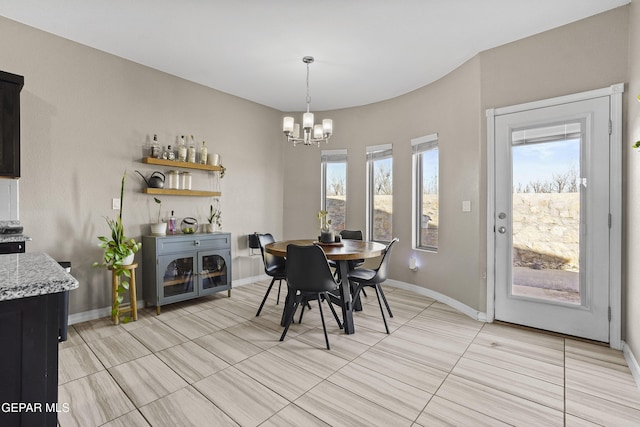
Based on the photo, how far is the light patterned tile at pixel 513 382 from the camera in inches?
74.0

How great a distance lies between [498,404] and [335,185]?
3.66m

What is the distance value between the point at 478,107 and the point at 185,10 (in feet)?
9.30

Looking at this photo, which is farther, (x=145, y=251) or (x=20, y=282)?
(x=145, y=251)

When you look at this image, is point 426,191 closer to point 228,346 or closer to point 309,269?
point 309,269

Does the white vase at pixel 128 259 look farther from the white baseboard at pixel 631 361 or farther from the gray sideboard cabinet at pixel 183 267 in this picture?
the white baseboard at pixel 631 361

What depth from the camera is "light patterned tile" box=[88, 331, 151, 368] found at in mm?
2318

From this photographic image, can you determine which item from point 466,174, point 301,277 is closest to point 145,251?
point 301,277

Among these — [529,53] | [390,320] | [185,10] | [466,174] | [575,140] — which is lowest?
[390,320]

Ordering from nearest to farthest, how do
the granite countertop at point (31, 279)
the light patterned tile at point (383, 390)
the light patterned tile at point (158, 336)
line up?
the granite countertop at point (31, 279)
the light patterned tile at point (383, 390)
the light patterned tile at point (158, 336)

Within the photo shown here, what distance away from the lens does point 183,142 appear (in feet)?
12.5

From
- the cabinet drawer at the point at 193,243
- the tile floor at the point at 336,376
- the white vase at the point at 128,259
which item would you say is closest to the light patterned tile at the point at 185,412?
the tile floor at the point at 336,376

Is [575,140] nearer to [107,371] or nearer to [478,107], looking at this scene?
[478,107]

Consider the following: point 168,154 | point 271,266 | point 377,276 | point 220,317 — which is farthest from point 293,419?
point 168,154

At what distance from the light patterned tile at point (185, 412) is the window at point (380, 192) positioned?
331 cm
